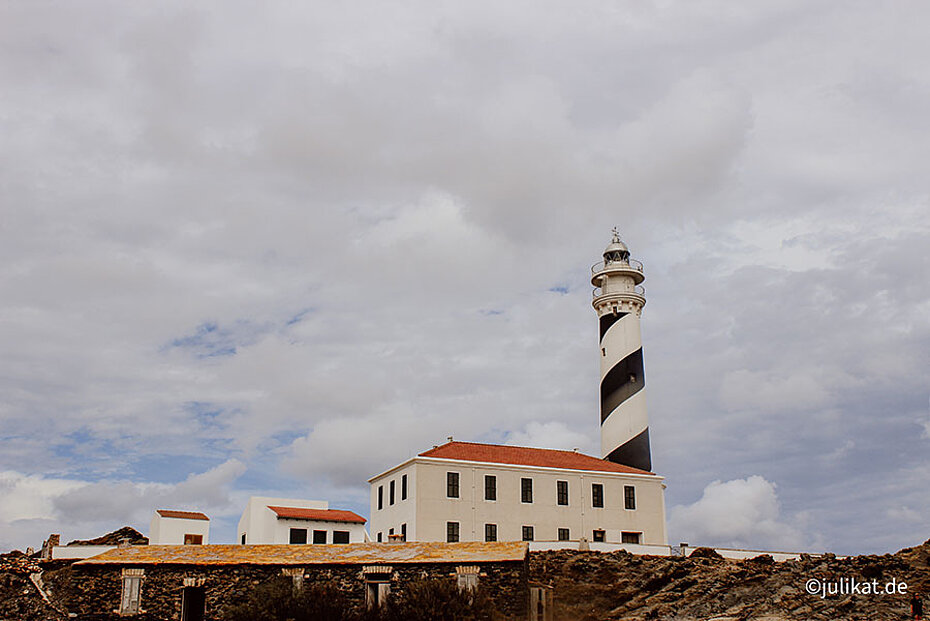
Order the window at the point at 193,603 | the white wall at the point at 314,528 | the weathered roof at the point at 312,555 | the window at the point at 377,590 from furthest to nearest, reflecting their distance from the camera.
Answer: the white wall at the point at 314,528 < the weathered roof at the point at 312,555 < the window at the point at 193,603 < the window at the point at 377,590

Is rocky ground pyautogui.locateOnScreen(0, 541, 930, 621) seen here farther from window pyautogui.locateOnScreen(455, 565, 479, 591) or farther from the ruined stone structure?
window pyautogui.locateOnScreen(455, 565, 479, 591)

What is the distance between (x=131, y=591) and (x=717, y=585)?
16.7m

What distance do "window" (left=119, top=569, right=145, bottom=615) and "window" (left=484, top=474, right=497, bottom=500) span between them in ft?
56.8

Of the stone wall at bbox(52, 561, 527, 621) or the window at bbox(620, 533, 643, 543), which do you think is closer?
the stone wall at bbox(52, 561, 527, 621)

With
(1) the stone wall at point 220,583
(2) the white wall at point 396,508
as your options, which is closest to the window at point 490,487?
(2) the white wall at point 396,508

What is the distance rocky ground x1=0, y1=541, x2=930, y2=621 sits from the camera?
25.0 m

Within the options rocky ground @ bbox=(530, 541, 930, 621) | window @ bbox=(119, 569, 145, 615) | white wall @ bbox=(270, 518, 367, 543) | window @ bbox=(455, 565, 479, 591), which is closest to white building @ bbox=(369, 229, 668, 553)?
rocky ground @ bbox=(530, 541, 930, 621)

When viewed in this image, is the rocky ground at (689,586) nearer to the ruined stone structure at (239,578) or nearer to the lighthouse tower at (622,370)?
the ruined stone structure at (239,578)

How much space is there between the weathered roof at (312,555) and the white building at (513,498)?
11.7 m

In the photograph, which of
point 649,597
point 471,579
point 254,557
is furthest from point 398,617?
point 649,597

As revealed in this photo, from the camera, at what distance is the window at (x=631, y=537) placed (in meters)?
41.3

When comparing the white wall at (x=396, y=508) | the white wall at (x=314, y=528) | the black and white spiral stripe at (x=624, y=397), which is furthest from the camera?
the white wall at (x=314, y=528)

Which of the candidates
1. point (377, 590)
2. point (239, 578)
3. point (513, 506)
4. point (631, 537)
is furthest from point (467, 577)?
point (631, 537)

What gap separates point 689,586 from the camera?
3016 cm
